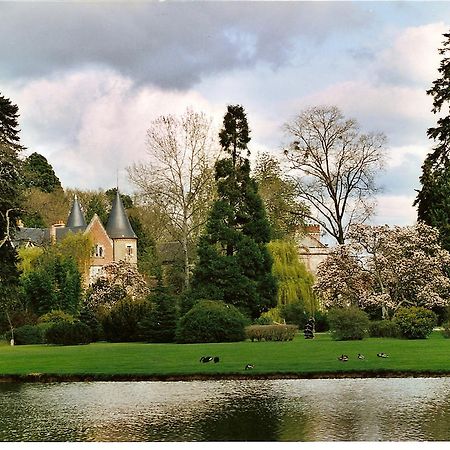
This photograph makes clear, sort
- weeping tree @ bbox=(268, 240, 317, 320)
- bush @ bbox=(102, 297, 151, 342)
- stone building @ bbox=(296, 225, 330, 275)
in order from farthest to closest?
stone building @ bbox=(296, 225, 330, 275) → weeping tree @ bbox=(268, 240, 317, 320) → bush @ bbox=(102, 297, 151, 342)

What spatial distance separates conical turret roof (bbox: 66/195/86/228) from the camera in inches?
2525

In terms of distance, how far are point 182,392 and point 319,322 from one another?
78.4ft

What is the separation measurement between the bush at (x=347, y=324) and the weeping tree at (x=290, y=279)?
30.2ft

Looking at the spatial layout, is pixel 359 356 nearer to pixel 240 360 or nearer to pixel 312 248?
pixel 240 360

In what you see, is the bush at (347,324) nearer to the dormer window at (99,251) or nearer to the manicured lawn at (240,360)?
the manicured lawn at (240,360)

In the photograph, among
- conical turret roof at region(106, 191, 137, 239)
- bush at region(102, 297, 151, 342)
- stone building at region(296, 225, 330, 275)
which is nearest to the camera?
bush at region(102, 297, 151, 342)

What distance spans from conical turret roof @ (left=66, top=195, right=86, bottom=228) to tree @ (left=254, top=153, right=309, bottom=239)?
66.9 feet

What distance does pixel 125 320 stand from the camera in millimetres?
34875

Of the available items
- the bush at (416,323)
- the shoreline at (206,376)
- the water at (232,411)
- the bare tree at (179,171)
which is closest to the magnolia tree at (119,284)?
the bare tree at (179,171)

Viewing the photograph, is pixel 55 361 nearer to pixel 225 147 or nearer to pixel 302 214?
pixel 225 147

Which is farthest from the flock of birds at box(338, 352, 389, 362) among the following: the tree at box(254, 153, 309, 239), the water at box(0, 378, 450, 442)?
the tree at box(254, 153, 309, 239)

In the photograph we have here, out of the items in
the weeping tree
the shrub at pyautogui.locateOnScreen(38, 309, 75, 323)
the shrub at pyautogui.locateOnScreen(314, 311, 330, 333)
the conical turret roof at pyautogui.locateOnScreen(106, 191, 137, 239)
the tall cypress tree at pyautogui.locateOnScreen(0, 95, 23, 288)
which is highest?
the conical turret roof at pyautogui.locateOnScreen(106, 191, 137, 239)

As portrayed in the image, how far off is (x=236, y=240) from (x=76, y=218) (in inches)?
1154

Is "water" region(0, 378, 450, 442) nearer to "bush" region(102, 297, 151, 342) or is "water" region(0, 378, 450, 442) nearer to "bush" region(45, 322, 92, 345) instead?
"bush" region(45, 322, 92, 345)
